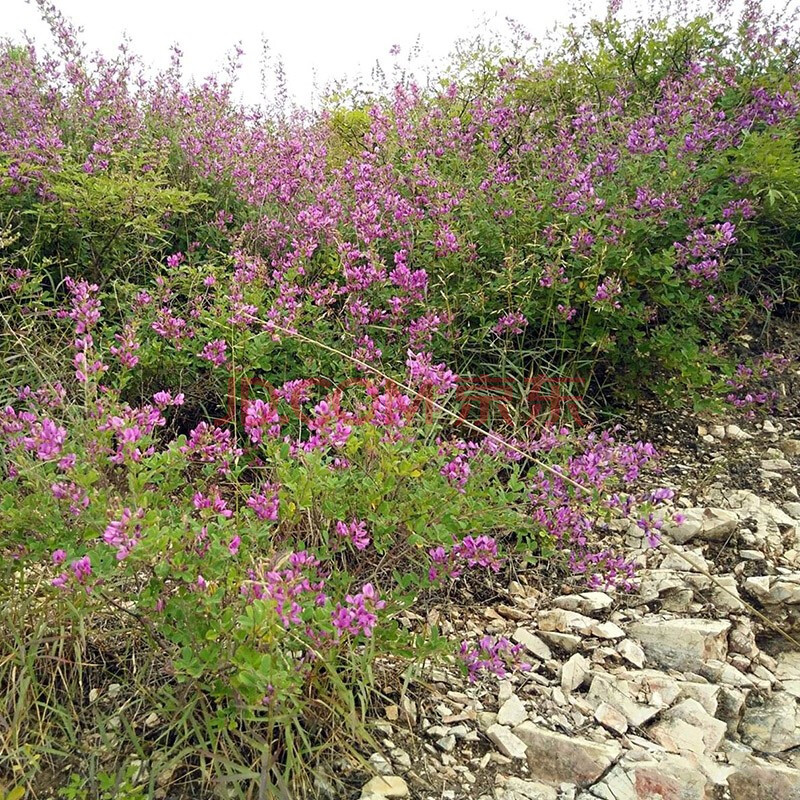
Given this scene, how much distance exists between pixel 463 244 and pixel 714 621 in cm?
193

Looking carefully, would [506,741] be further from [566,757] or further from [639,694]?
[639,694]

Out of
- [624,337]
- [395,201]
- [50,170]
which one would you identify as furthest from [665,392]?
[50,170]

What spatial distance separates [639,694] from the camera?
2.25 metres

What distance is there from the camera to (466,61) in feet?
18.3

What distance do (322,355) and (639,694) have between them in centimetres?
174

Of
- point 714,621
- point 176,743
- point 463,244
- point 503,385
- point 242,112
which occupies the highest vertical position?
point 242,112

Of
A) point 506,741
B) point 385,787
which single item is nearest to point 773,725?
point 506,741

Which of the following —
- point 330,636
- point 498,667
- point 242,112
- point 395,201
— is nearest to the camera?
point 330,636

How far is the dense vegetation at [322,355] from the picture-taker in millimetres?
1877

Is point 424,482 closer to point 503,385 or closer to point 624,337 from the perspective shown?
point 503,385

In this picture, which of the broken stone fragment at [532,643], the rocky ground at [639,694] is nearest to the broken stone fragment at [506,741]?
the rocky ground at [639,694]

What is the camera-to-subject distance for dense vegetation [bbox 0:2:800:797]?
1.88 m

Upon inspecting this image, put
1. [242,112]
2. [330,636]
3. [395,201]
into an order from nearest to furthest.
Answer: [330,636] < [395,201] < [242,112]

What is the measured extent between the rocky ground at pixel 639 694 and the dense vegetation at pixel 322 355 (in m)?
0.15
